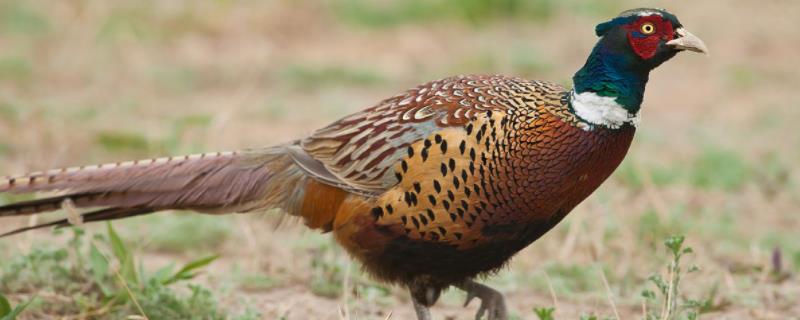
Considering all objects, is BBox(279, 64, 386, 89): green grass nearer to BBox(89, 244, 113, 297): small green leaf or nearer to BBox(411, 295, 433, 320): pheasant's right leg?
BBox(89, 244, 113, 297): small green leaf

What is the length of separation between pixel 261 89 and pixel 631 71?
525 centimetres

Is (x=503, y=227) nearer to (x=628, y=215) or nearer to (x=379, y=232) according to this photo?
(x=379, y=232)

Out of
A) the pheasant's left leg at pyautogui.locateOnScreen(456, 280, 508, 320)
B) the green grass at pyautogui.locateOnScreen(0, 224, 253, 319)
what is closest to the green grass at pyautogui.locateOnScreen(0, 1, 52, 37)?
the green grass at pyautogui.locateOnScreen(0, 224, 253, 319)

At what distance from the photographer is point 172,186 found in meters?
4.63

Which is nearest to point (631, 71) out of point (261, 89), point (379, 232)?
point (379, 232)

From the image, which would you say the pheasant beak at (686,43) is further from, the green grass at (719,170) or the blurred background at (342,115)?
the green grass at (719,170)

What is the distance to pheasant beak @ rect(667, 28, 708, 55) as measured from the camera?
4.10 meters

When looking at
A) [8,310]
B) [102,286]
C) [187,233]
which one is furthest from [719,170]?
[8,310]

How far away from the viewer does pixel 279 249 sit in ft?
19.6

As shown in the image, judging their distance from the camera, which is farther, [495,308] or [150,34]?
A: [150,34]

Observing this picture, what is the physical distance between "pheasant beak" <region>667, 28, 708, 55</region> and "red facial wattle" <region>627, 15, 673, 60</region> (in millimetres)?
26

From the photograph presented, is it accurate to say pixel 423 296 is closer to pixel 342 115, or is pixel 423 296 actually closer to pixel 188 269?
pixel 188 269

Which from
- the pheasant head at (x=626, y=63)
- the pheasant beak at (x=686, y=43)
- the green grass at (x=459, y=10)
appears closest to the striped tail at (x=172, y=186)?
the pheasant head at (x=626, y=63)

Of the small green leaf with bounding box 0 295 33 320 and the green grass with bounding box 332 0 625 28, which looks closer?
the small green leaf with bounding box 0 295 33 320
